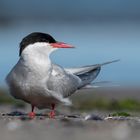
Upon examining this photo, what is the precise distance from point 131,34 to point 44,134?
15.7m

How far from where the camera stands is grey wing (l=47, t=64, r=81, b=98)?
852 centimetres

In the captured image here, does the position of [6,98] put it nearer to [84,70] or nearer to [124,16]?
[84,70]

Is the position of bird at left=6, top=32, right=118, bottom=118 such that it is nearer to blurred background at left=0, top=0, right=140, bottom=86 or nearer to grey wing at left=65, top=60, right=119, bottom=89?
grey wing at left=65, top=60, right=119, bottom=89

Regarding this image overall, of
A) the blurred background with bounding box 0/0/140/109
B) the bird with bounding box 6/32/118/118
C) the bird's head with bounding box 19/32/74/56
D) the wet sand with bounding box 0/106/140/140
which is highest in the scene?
the blurred background with bounding box 0/0/140/109

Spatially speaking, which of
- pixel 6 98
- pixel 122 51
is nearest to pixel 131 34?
pixel 122 51

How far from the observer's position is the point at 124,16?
26.5m

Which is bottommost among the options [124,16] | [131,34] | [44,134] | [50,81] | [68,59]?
[44,134]

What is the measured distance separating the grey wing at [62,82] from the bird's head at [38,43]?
0.69ft

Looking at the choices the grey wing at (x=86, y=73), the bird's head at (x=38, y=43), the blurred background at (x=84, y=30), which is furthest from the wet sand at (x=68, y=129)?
the blurred background at (x=84, y=30)

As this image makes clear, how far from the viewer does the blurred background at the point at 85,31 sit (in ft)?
53.9

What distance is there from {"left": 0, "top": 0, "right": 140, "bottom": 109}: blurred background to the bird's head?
2.91 m

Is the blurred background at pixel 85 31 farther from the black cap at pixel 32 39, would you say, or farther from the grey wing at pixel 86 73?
the black cap at pixel 32 39

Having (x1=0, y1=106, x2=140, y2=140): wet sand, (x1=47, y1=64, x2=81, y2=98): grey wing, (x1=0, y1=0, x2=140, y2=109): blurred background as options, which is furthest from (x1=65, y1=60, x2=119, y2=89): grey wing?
(x1=0, y1=0, x2=140, y2=109): blurred background

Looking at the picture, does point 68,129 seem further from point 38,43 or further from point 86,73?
point 86,73
